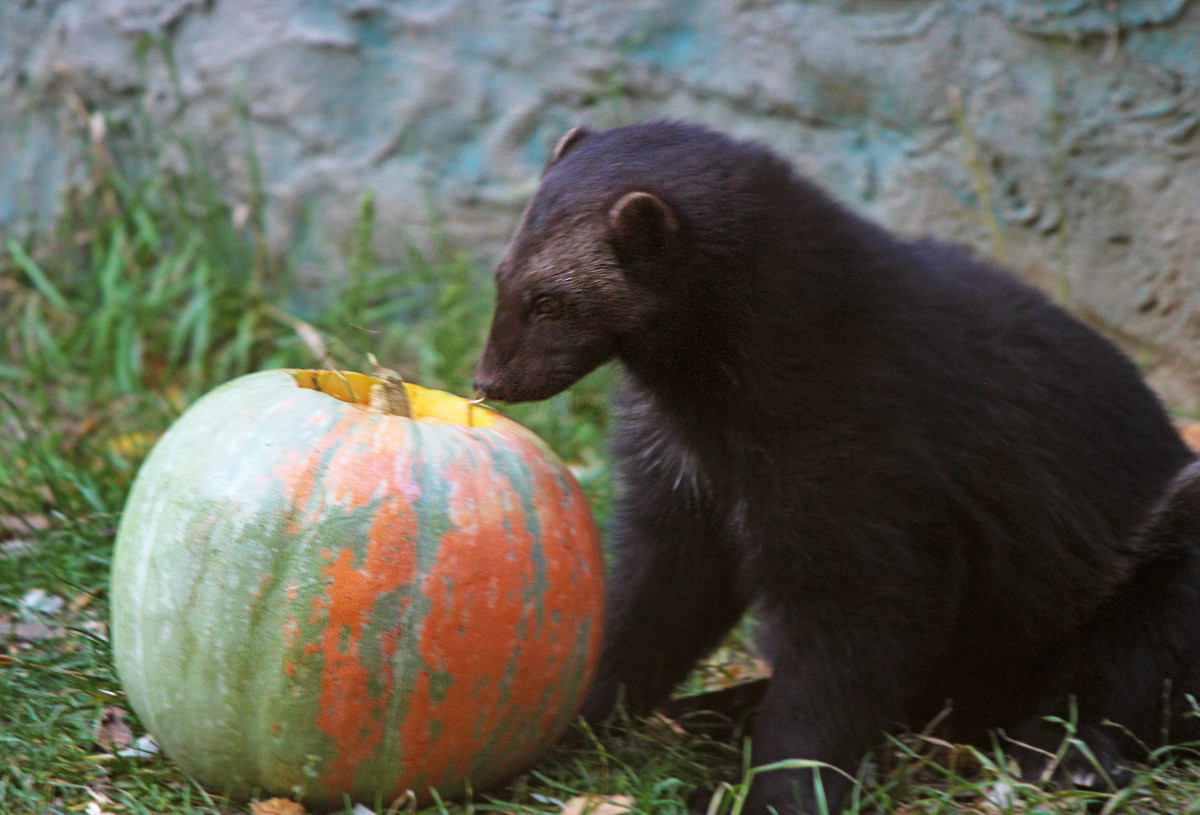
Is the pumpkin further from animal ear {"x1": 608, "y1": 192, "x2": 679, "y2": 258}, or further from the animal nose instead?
animal ear {"x1": 608, "y1": 192, "x2": 679, "y2": 258}

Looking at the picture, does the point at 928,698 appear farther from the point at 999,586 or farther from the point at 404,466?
the point at 404,466

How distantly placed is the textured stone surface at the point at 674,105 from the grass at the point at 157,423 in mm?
301

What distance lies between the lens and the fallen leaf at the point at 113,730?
261 cm

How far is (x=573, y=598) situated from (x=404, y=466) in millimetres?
450

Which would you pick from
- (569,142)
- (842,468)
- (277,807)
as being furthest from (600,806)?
(569,142)

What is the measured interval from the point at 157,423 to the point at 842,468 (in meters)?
2.95

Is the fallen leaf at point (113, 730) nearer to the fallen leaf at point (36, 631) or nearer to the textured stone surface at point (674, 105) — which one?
the fallen leaf at point (36, 631)

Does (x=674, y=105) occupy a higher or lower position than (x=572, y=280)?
higher

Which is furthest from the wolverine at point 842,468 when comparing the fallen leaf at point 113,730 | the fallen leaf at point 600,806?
the fallen leaf at point 113,730

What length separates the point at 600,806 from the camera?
2.50 metres

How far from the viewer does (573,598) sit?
2432 millimetres

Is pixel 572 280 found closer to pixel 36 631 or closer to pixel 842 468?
pixel 842 468

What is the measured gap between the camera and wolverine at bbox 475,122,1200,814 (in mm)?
2650

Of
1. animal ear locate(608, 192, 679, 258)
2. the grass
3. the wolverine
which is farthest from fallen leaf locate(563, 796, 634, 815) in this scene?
animal ear locate(608, 192, 679, 258)
